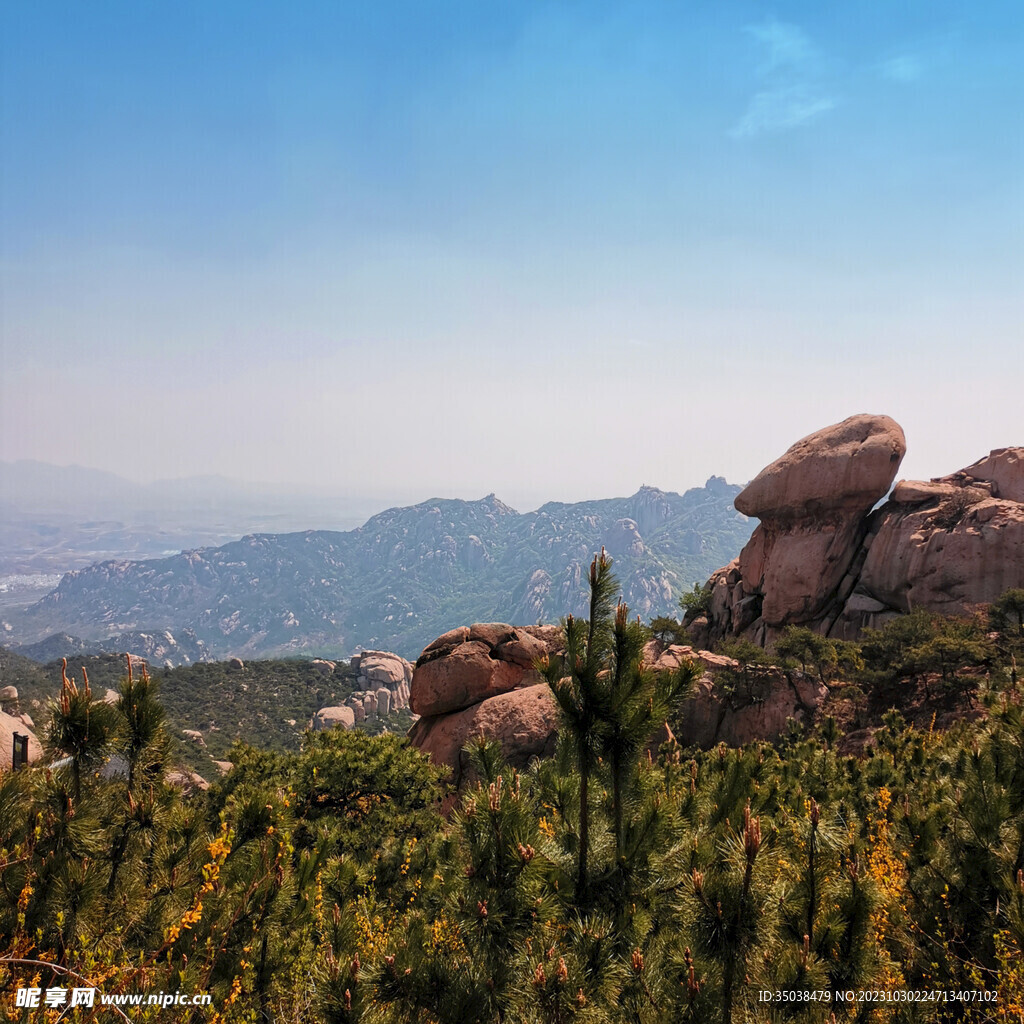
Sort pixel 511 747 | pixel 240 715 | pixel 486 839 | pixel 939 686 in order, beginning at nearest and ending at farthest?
pixel 486 839 < pixel 511 747 < pixel 939 686 < pixel 240 715

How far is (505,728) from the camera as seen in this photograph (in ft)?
75.7

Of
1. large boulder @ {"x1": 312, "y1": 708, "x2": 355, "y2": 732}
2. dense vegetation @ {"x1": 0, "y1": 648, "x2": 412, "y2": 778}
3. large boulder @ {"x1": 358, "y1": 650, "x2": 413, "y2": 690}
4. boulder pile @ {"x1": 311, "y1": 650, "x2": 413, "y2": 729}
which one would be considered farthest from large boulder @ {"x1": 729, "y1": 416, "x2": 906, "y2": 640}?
large boulder @ {"x1": 358, "y1": 650, "x2": 413, "y2": 690}

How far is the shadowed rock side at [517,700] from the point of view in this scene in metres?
23.1

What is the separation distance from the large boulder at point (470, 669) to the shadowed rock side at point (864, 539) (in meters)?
25.0

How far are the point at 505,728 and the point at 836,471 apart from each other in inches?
1329

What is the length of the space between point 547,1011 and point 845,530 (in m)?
46.2

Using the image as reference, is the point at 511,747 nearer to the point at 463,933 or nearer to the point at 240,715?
the point at 463,933

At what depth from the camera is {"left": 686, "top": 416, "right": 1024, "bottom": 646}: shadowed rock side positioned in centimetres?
3756

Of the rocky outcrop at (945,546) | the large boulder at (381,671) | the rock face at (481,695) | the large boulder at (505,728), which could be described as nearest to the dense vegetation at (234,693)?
the large boulder at (381,671)

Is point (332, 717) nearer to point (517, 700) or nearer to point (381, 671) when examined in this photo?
point (381, 671)

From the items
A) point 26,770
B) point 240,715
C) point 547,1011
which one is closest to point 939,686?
point 547,1011

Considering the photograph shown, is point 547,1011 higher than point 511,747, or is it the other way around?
point 547,1011

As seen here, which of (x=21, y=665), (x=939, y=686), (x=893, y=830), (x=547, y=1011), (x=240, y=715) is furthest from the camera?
(x=21, y=665)

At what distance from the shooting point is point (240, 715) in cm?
9075
